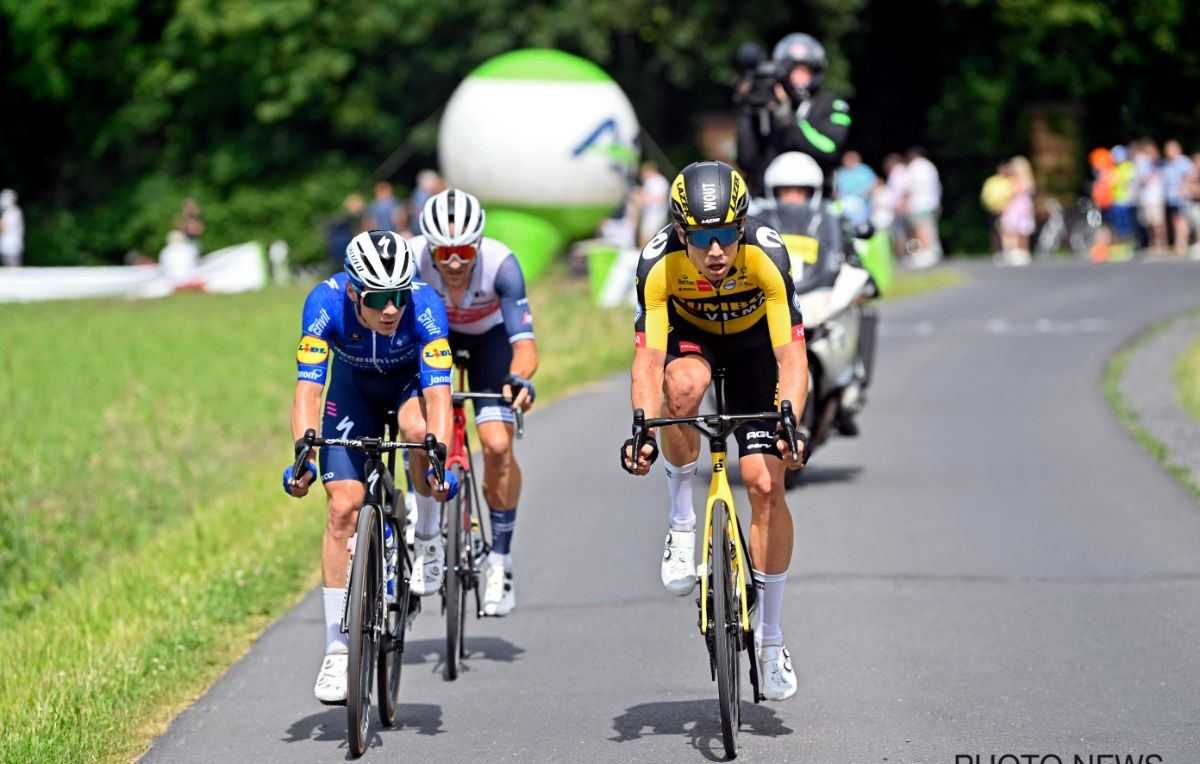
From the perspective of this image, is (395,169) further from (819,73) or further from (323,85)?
(819,73)

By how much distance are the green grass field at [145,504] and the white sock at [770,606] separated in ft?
7.65

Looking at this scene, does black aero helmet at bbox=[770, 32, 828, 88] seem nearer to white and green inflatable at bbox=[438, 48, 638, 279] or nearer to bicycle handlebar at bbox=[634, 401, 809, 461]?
bicycle handlebar at bbox=[634, 401, 809, 461]

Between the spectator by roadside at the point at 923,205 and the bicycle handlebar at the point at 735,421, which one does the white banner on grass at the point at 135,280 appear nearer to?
the spectator by roadside at the point at 923,205

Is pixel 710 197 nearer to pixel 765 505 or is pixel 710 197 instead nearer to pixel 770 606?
pixel 765 505

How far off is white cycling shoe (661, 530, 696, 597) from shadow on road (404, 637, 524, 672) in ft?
4.87

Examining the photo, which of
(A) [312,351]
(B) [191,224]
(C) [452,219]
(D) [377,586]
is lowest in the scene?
(D) [377,586]

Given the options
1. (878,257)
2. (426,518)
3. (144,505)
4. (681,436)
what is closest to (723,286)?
(681,436)

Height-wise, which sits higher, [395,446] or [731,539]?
[395,446]

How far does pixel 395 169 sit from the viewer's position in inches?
1769

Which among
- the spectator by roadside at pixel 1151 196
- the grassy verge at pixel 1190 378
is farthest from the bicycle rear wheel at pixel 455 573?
the spectator by roadside at pixel 1151 196

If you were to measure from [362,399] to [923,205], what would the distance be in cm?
2661

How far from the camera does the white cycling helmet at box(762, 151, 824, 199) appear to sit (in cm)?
1312

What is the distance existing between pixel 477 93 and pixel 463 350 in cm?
2175

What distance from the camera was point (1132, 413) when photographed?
1661 centimetres
